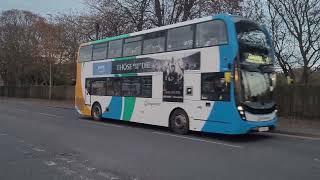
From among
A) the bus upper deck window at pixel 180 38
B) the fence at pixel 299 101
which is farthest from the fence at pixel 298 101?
the bus upper deck window at pixel 180 38

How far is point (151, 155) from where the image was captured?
34.7 ft

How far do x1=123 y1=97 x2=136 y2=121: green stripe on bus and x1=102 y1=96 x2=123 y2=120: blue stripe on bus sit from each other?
422 millimetres

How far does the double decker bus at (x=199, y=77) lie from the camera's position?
534 inches

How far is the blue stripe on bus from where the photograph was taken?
18903mm

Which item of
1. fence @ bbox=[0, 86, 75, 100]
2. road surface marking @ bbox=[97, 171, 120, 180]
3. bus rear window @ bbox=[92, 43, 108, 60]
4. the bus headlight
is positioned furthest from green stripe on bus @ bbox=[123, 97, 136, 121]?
fence @ bbox=[0, 86, 75, 100]

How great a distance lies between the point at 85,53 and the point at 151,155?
12.2 m

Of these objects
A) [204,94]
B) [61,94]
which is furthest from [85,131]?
[61,94]

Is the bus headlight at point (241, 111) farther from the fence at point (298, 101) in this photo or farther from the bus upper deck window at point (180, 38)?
the fence at point (298, 101)

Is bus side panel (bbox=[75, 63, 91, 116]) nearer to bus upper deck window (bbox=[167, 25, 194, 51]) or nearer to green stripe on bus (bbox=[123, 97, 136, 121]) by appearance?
green stripe on bus (bbox=[123, 97, 136, 121])

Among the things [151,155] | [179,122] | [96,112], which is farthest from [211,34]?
[96,112]

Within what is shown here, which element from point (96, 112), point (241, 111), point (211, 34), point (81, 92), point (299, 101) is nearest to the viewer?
point (241, 111)

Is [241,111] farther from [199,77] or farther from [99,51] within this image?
[99,51]

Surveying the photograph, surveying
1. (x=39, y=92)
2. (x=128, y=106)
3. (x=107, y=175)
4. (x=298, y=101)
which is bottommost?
(x=107, y=175)

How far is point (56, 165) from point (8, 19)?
54.8 meters
